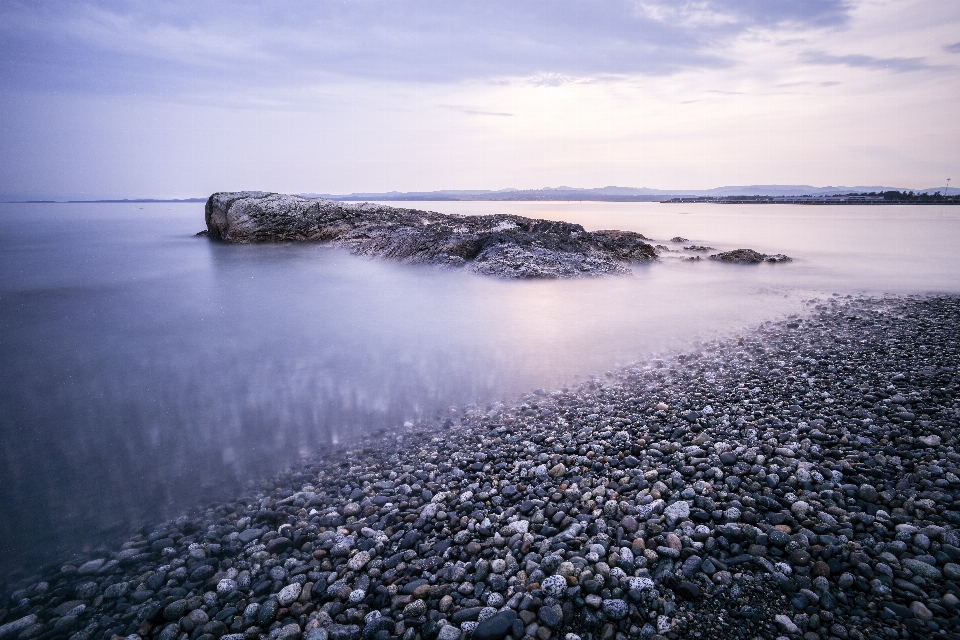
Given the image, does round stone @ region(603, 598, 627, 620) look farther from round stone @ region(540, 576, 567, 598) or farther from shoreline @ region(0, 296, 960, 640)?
round stone @ region(540, 576, 567, 598)

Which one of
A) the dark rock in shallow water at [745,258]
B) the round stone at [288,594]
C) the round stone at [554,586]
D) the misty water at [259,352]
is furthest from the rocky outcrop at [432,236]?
the round stone at [288,594]

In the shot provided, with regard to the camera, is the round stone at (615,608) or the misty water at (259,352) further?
the misty water at (259,352)

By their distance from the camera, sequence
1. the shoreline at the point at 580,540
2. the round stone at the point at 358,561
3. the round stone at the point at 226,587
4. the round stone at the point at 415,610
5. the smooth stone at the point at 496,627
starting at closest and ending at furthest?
1. the smooth stone at the point at 496,627
2. the shoreline at the point at 580,540
3. the round stone at the point at 415,610
4. the round stone at the point at 226,587
5. the round stone at the point at 358,561

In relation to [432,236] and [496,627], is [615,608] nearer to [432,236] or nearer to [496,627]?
[496,627]

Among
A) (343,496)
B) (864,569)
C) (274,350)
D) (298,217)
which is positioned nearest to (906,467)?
(864,569)

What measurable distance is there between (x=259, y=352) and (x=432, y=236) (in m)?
13.7

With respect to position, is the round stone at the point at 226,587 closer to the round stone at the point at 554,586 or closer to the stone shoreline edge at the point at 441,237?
the round stone at the point at 554,586

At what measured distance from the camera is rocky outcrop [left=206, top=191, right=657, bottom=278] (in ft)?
59.8

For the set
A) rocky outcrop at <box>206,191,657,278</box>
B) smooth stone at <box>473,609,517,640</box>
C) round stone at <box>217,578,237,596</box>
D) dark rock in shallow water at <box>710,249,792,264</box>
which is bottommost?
round stone at <box>217,578,237,596</box>

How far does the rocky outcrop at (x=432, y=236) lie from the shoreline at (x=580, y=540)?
1230 cm

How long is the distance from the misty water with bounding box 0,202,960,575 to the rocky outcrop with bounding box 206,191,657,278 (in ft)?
4.98

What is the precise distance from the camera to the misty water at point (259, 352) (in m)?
4.99

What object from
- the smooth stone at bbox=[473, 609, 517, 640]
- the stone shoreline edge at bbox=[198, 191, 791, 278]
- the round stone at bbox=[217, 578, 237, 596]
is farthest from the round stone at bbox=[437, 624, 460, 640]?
the stone shoreline edge at bbox=[198, 191, 791, 278]

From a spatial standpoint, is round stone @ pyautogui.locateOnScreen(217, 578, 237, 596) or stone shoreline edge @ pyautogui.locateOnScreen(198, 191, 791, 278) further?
stone shoreline edge @ pyautogui.locateOnScreen(198, 191, 791, 278)
